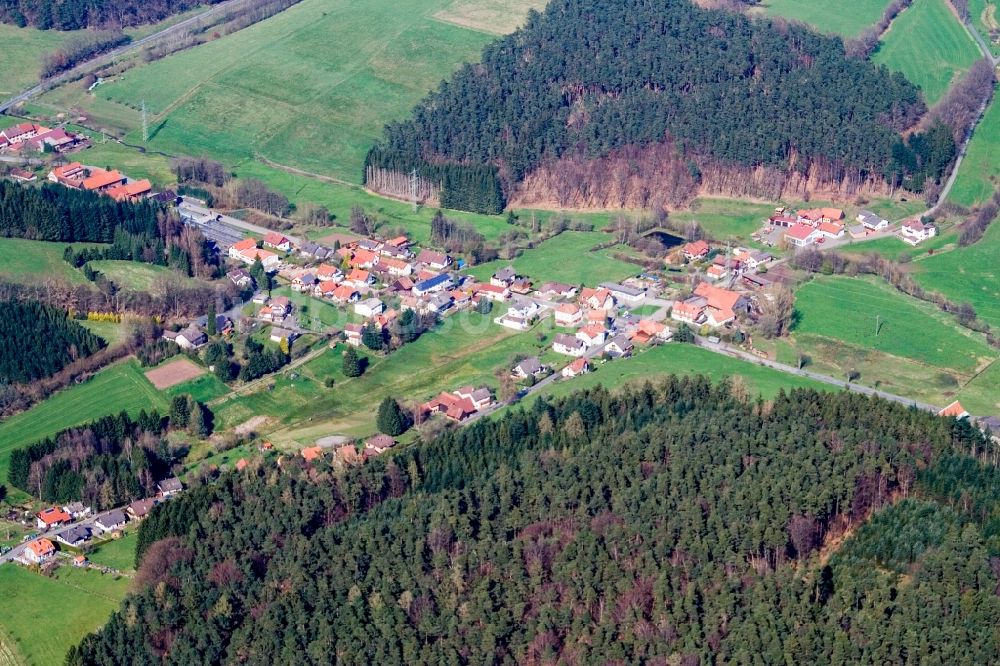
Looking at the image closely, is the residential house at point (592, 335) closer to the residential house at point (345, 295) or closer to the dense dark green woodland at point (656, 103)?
the residential house at point (345, 295)

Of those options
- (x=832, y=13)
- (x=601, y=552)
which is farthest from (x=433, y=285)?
(x=832, y=13)

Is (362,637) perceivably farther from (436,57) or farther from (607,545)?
(436,57)

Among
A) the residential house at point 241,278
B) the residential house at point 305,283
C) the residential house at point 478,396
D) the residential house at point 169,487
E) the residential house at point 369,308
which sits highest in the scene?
the residential house at point 478,396

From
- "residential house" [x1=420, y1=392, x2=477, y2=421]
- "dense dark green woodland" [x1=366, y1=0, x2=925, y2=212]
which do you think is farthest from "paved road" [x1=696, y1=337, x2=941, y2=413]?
"dense dark green woodland" [x1=366, y1=0, x2=925, y2=212]

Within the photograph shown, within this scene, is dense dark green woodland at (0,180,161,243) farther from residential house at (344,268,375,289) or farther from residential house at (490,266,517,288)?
residential house at (490,266,517,288)

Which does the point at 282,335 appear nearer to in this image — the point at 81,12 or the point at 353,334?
the point at 353,334

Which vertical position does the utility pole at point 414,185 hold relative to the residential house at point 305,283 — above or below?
above

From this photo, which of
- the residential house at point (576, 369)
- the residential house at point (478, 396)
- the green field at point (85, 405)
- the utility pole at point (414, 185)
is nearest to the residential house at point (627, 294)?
the residential house at point (576, 369)
